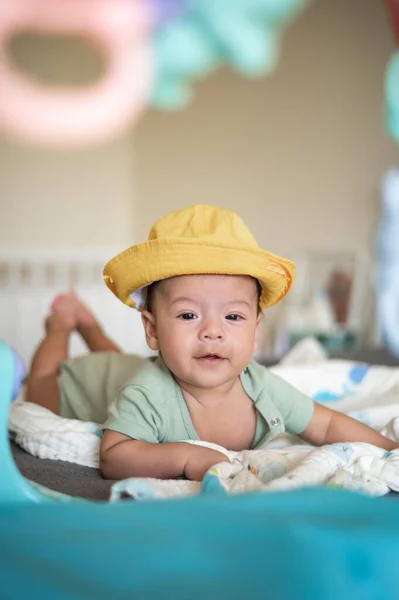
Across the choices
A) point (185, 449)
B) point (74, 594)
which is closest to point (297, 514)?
point (74, 594)

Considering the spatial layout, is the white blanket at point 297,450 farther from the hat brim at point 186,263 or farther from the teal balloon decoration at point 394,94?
the teal balloon decoration at point 394,94

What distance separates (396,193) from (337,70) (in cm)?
144

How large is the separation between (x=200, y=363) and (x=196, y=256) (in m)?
0.14

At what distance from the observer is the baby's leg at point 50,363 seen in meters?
1.28

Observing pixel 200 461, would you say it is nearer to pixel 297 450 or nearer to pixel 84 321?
pixel 297 450

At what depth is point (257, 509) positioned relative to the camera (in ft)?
1.36

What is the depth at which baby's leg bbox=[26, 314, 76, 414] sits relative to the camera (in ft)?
4.21

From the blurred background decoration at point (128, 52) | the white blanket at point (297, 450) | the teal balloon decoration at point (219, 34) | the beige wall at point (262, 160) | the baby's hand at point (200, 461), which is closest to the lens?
the white blanket at point (297, 450)

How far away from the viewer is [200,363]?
2.87ft

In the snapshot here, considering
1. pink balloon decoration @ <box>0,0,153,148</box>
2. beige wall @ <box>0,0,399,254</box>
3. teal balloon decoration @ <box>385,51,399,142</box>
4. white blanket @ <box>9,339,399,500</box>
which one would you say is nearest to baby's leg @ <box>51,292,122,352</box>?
white blanket @ <box>9,339,399,500</box>

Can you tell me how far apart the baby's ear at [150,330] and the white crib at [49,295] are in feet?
5.52

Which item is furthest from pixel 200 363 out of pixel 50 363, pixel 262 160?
pixel 262 160

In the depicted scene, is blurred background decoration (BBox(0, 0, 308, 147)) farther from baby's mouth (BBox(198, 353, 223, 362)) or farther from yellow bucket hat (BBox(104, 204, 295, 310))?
baby's mouth (BBox(198, 353, 223, 362))

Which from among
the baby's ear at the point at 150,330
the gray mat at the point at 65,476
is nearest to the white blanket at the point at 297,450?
the gray mat at the point at 65,476
